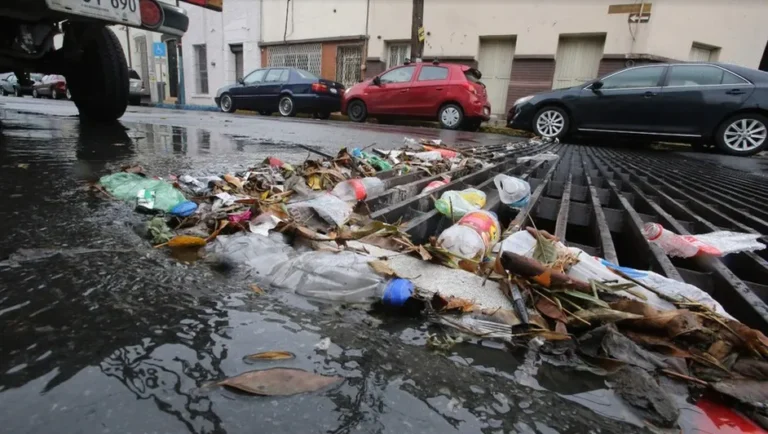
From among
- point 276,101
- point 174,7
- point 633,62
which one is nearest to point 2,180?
point 174,7

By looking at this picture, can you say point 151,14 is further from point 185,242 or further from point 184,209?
point 185,242

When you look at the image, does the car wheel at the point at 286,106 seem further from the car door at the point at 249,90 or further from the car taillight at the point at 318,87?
the car door at the point at 249,90

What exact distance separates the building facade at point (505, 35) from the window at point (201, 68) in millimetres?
1687

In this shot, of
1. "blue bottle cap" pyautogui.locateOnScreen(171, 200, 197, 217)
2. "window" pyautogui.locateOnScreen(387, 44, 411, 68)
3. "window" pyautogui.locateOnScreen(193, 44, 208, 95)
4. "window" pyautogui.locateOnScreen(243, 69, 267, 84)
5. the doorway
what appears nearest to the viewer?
"blue bottle cap" pyautogui.locateOnScreen(171, 200, 197, 217)

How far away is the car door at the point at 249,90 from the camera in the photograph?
13.1m

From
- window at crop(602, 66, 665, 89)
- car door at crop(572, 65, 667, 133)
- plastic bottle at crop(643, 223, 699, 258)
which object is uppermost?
window at crop(602, 66, 665, 89)

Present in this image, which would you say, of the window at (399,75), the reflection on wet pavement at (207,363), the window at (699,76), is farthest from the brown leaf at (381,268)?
the window at (399,75)

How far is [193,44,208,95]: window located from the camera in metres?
20.6

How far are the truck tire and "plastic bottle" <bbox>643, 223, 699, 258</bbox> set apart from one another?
183 inches

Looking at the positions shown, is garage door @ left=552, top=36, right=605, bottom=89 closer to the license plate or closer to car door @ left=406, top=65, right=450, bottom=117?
car door @ left=406, top=65, right=450, bottom=117

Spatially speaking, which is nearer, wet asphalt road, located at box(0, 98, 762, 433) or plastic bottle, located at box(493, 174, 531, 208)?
wet asphalt road, located at box(0, 98, 762, 433)

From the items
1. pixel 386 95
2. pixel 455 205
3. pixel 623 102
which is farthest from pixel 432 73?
pixel 455 205

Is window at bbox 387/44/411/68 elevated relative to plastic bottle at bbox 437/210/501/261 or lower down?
elevated

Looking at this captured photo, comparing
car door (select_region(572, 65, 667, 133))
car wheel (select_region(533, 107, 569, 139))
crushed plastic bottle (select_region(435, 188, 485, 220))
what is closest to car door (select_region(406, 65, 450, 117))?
car wheel (select_region(533, 107, 569, 139))
